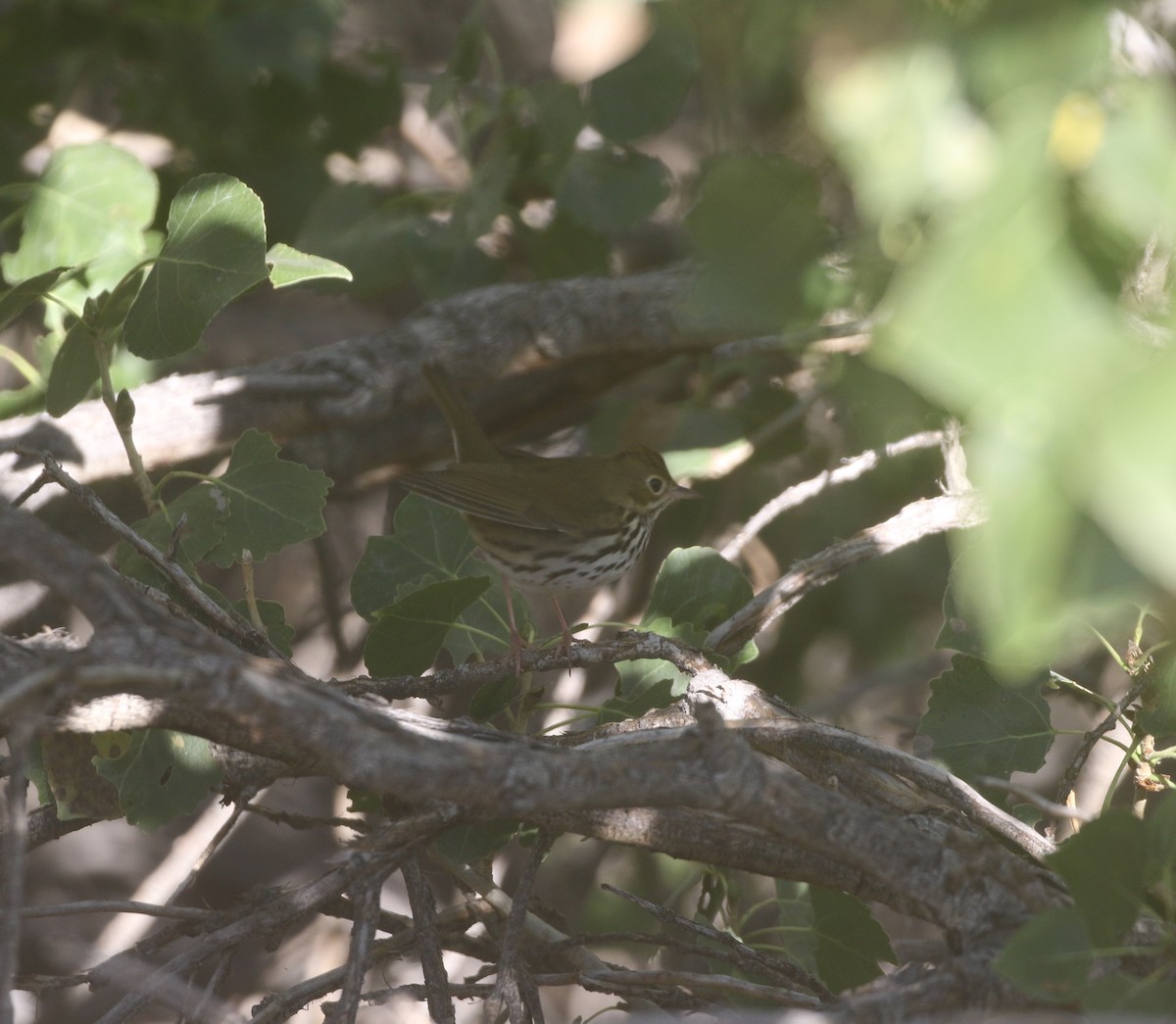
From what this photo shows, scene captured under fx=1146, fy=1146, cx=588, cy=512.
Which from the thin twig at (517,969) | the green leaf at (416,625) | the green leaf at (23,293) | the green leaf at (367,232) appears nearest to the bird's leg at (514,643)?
the green leaf at (416,625)

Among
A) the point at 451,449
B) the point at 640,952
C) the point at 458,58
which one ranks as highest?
the point at 458,58

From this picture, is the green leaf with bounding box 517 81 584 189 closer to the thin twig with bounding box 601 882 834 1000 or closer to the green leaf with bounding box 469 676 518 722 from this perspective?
the green leaf with bounding box 469 676 518 722

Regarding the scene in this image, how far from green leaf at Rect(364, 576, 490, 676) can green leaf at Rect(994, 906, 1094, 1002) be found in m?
0.93

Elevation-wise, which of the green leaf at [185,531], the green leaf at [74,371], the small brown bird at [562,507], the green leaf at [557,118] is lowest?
the small brown bird at [562,507]

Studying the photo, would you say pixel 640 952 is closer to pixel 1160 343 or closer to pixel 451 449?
pixel 451 449

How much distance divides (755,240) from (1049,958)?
715mm

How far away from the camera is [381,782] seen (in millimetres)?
1032

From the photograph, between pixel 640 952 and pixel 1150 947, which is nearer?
pixel 1150 947

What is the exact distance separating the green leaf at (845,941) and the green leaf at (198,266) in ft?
3.97

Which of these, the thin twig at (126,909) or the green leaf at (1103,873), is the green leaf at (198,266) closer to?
the thin twig at (126,909)

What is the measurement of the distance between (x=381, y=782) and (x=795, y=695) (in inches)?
98.1

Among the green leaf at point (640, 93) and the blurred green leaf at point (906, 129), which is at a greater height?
the blurred green leaf at point (906, 129)

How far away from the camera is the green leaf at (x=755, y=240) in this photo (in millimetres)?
718

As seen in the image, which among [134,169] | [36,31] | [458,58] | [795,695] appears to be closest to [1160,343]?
[134,169]
